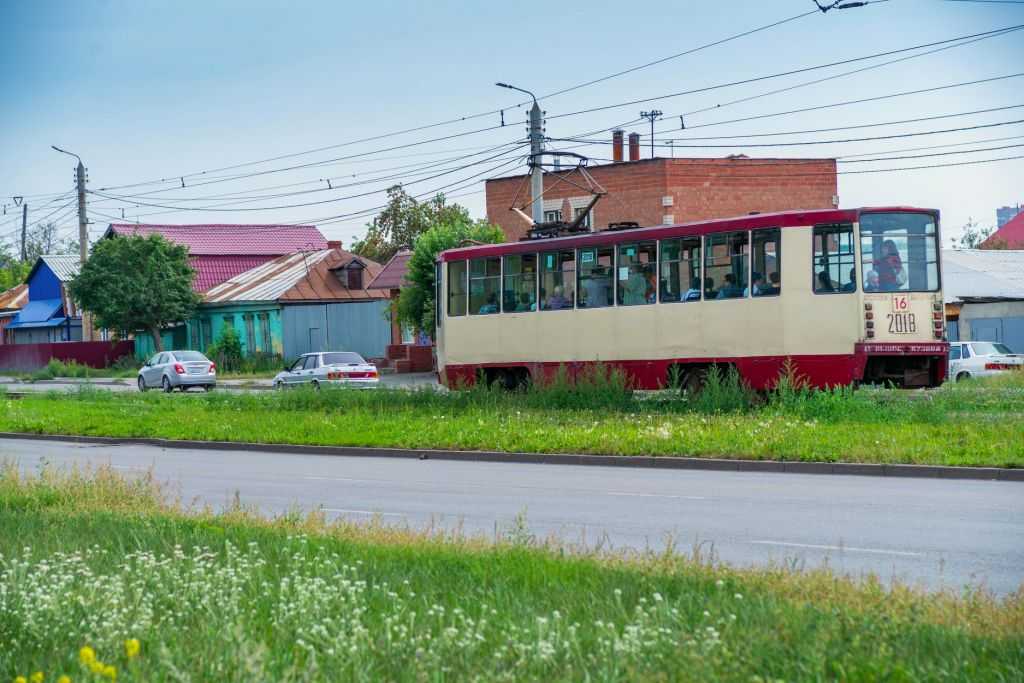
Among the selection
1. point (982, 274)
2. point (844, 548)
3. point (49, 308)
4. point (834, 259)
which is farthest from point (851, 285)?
point (49, 308)

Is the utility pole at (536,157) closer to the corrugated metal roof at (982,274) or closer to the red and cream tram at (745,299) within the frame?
the red and cream tram at (745,299)

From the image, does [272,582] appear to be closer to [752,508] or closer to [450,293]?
[752,508]

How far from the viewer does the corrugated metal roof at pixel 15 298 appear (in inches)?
3889

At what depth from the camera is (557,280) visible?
95.8 ft

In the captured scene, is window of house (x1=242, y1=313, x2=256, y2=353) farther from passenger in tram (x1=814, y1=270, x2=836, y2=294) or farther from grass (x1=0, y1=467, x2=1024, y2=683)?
grass (x1=0, y1=467, x2=1024, y2=683)

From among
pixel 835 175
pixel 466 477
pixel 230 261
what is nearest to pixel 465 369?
pixel 466 477

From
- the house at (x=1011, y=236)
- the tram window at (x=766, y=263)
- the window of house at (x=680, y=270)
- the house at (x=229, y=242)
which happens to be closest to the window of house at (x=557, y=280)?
the window of house at (x=680, y=270)

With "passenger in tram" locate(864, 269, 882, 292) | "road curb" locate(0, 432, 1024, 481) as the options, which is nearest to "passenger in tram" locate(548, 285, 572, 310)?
"passenger in tram" locate(864, 269, 882, 292)

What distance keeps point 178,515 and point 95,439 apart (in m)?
16.4

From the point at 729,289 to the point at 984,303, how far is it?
84.3ft

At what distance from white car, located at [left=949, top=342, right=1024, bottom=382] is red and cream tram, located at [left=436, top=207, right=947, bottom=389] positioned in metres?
13.9

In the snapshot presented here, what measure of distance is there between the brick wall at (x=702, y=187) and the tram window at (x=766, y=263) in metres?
29.5

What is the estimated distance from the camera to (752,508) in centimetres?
1344

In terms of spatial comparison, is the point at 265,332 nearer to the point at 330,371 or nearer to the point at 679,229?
the point at 330,371
